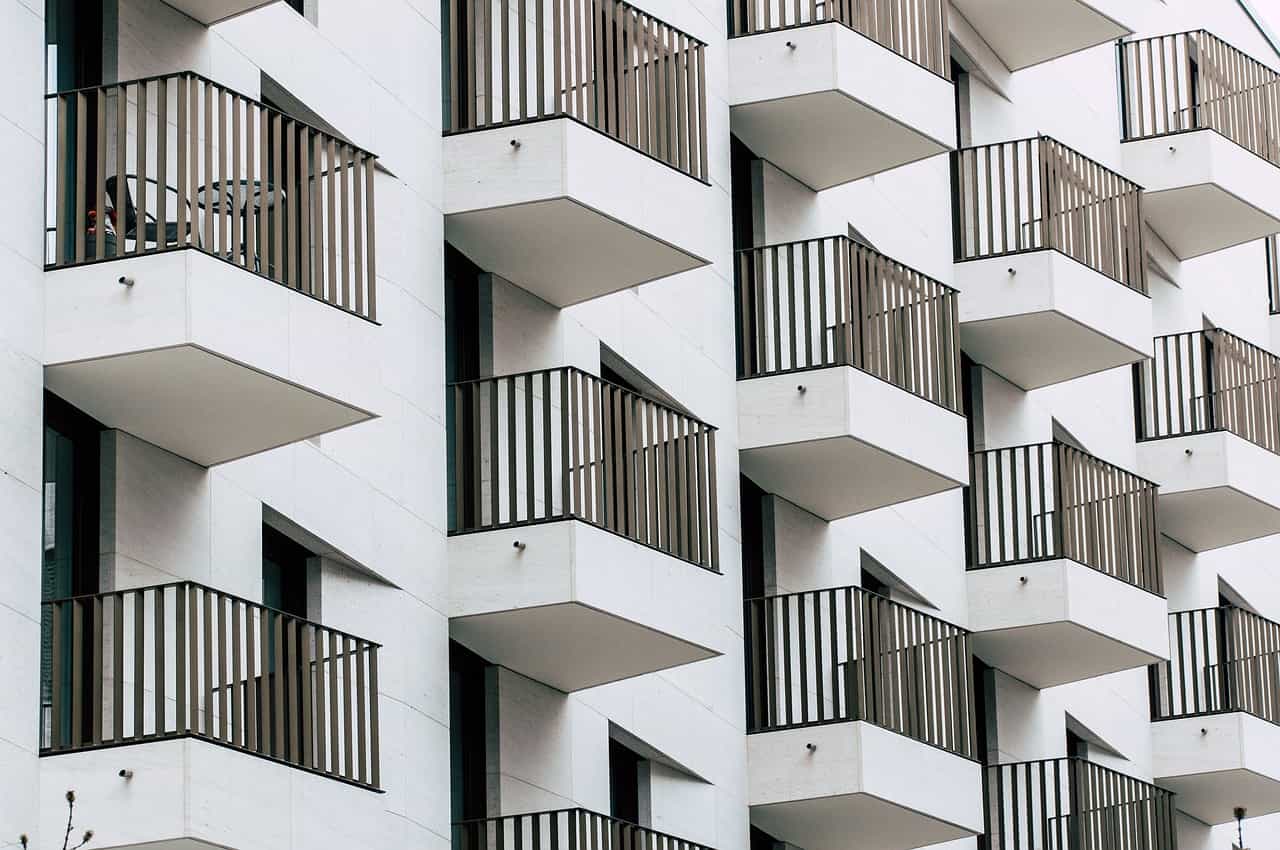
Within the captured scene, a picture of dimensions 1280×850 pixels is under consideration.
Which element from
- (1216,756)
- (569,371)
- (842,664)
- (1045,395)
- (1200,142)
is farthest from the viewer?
(1200,142)

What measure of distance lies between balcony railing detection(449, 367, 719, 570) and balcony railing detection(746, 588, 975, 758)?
3.38 meters

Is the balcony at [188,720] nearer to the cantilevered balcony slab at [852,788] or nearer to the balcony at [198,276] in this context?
the balcony at [198,276]

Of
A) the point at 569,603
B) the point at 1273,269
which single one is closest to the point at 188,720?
the point at 569,603

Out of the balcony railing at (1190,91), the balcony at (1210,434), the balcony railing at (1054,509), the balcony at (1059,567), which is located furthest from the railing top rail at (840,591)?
the balcony railing at (1190,91)

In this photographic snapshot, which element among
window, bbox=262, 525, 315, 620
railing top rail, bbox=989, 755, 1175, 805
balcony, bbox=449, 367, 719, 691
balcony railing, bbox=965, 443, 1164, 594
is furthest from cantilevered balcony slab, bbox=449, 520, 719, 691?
balcony railing, bbox=965, 443, 1164, 594

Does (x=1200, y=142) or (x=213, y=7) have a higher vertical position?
(x=1200, y=142)

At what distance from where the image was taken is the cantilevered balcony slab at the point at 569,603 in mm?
22797

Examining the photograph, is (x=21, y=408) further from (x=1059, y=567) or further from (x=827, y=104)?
(x=1059, y=567)

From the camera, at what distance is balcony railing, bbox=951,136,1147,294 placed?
106ft

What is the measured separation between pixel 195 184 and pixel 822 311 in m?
10.1

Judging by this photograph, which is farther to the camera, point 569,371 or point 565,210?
point 565,210

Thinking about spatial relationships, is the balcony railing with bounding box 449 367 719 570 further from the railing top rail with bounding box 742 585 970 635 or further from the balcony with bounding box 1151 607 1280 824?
the balcony with bounding box 1151 607 1280 824

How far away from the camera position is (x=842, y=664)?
27.3m

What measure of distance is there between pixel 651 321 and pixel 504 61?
3.30 meters
